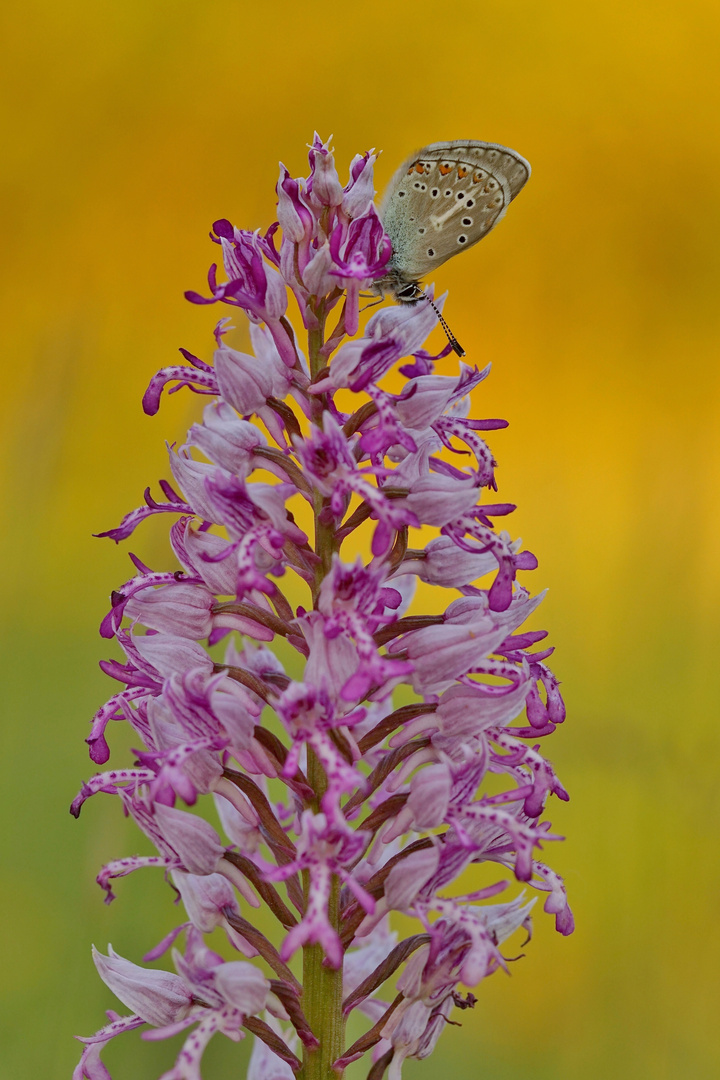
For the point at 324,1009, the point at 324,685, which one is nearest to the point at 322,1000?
the point at 324,1009

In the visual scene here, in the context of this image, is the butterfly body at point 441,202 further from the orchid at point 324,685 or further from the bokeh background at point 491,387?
the bokeh background at point 491,387

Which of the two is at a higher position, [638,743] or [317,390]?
[317,390]

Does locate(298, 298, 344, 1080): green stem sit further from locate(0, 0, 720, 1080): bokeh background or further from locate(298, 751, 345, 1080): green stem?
locate(0, 0, 720, 1080): bokeh background

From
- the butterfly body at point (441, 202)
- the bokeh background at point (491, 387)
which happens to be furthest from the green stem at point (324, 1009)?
the butterfly body at point (441, 202)

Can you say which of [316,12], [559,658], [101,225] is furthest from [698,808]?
[316,12]

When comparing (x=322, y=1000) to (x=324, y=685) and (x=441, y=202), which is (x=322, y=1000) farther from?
(x=441, y=202)

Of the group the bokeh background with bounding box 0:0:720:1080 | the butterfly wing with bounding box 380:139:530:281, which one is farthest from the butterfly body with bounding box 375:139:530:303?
the bokeh background with bounding box 0:0:720:1080

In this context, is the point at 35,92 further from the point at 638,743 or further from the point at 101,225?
the point at 638,743
